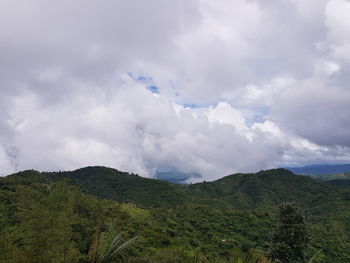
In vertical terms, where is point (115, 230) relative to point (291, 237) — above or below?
above

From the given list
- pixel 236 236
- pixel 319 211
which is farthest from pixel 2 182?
pixel 319 211

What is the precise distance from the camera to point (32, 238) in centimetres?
2105

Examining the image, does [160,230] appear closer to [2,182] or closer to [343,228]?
[2,182]

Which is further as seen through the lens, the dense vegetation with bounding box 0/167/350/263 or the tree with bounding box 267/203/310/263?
the tree with bounding box 267/203/310/263

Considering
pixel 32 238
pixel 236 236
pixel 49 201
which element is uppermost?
pixel 49 201

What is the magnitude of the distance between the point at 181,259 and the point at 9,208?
42.6m

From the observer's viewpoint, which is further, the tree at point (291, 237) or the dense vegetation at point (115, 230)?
the tree at point (291, 237)

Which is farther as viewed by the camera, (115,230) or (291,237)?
(291,237)

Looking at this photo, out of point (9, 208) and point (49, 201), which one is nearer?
point (49, 201)

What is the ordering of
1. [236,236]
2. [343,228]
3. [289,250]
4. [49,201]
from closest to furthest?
[49,201] < [289,250] < [236,236] < [343,228]

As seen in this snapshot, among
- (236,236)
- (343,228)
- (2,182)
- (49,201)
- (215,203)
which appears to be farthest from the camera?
Result: (215,203)

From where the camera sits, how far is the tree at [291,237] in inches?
1442

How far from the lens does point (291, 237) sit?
122 ft

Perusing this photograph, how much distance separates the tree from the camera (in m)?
36.6
